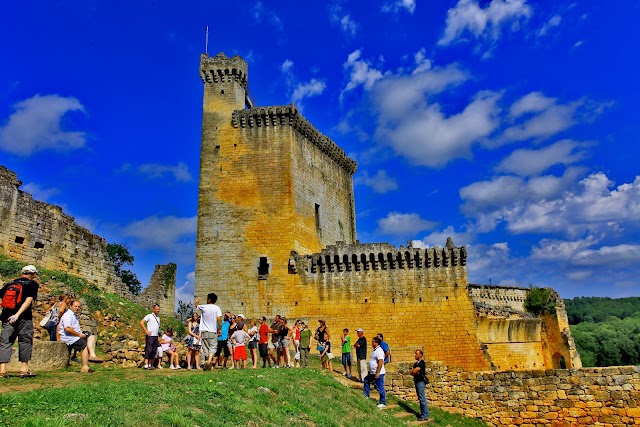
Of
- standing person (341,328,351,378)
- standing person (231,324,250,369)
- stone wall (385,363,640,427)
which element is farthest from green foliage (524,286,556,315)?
standing person (231,324,250,369)

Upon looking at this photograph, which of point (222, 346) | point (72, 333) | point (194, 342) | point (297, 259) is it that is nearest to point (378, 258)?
point (297, 259)

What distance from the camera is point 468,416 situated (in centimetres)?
1513

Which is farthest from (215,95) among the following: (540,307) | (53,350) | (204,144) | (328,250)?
(540,307)

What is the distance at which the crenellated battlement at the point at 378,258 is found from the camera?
2416cm

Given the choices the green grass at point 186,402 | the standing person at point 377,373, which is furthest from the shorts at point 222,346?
the standing person at point 377,373

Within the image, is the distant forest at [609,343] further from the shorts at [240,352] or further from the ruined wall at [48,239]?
the ruined wall at [48,239]

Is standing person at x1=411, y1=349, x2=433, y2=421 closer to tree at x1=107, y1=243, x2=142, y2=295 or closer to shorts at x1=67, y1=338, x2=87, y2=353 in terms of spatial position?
shorts at x1=67, y1=338, x2=87, y2=353

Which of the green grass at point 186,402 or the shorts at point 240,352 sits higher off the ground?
the shorts at point 240,352

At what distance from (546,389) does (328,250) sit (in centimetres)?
1297

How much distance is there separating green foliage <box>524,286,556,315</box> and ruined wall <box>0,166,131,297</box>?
96.3 ft

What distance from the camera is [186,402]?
7027mm

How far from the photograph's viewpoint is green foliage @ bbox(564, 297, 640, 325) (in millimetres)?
77938

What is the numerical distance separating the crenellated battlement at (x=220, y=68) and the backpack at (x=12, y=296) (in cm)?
2186

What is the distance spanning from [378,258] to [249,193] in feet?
25.8
